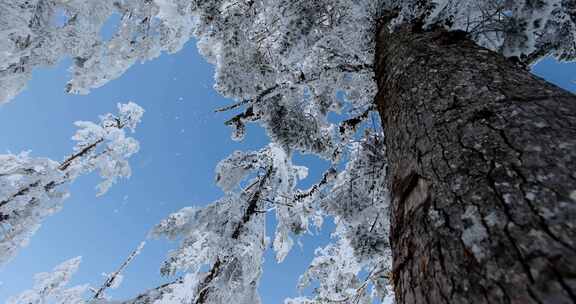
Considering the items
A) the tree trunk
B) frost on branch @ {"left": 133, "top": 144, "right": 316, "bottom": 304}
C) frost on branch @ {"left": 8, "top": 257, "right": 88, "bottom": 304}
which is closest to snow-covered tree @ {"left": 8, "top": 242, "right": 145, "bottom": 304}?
frost on branch @ {"left": 8, "top": 257, "right": 88, "bottom": 304}

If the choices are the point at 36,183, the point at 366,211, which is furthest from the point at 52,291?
the point at 366,211

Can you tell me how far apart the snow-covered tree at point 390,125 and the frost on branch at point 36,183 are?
479 centimetres

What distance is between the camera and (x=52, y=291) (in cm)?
1176

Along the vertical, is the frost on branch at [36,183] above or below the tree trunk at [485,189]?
above

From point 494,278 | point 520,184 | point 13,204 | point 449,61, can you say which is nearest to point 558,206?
point 520,184

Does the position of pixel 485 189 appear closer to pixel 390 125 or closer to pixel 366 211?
pixel 390 125

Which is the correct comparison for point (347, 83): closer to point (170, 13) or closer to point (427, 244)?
point (170, 13)

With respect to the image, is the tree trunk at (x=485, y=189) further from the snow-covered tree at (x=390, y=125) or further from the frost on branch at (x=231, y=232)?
the frost on branch at (x=231, y=232)

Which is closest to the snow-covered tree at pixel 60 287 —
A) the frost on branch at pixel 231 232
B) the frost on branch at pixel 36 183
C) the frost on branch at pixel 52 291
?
the frost on branch at pixel 52 291

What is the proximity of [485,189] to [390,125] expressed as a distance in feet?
3.46

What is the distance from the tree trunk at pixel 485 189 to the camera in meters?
0.68

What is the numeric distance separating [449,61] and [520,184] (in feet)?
3.90

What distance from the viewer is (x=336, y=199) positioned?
5.66 m

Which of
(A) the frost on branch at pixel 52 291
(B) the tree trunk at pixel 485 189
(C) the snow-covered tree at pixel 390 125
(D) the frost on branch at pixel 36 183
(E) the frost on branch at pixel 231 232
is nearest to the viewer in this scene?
(B) the tree trunk at pixel 485 189
